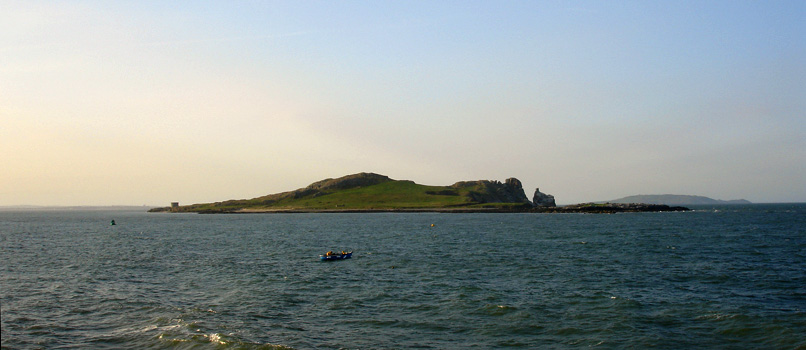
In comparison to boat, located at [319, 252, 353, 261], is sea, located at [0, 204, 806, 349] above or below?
below

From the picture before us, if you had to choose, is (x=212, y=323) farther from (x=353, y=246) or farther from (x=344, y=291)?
(x=353, y=246)

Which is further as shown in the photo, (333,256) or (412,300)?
(333,256)

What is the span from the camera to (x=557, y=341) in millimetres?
26594

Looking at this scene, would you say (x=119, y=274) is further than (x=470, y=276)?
Yes

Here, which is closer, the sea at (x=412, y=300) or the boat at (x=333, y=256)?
the sea at (x=412, y=300)

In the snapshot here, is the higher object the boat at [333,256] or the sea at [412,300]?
the boat at [333,256]

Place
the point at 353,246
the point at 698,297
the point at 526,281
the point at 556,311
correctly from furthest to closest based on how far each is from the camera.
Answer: the point at 353,246, the point at 526,281, the point at 698,297, the point at 556,311

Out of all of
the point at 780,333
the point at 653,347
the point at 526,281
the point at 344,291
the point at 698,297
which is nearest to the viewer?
the point at 653,347

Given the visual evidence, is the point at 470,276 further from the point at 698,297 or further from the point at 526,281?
the point at 698,297

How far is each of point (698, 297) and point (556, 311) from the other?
1080cm

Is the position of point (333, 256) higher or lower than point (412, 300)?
higher

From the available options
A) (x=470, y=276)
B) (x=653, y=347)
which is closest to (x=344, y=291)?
(x=470, y=276)

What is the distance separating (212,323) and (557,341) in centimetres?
1766

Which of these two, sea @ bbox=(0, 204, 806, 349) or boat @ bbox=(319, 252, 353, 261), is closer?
sea @ bbox=(0, 204, 806, 349)
